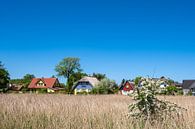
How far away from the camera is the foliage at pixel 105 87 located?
6084 centimetres

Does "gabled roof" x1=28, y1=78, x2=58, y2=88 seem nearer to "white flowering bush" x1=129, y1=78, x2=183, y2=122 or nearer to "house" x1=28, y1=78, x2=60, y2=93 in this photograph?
"house" x1=28, y1=78, x2=60, y2=93

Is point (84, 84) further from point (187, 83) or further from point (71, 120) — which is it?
point (71, 120)

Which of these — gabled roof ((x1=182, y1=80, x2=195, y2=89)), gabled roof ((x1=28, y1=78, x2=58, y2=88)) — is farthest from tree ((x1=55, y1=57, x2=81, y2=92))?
gabled roof ((x1=182, y1=80, x2=195, y2=89))

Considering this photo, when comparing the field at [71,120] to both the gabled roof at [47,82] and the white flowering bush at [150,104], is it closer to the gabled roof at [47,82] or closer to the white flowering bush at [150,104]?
the white flowering bush at [150,104]

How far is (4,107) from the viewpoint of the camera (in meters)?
8.81

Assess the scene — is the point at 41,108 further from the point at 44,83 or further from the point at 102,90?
the point at 44,83

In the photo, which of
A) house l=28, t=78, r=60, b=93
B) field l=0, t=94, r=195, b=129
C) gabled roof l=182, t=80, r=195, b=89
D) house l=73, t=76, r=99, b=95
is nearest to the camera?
field l=0, t=94, r=195, b=129

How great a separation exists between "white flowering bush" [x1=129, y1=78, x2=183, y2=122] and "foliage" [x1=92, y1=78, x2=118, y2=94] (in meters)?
52.1

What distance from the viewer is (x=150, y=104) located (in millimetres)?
7090

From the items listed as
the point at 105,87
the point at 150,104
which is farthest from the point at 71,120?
the point at 105,87

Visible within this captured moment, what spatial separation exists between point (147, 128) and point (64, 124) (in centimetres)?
187

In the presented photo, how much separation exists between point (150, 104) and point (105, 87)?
5602cm

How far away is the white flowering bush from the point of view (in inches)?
277

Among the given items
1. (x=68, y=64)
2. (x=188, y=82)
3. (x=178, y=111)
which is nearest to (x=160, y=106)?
(x=178, y=111)
